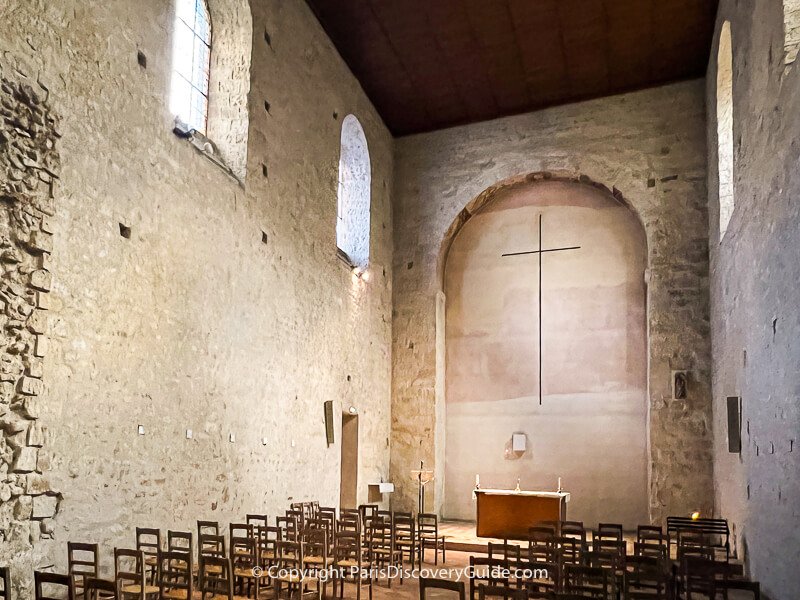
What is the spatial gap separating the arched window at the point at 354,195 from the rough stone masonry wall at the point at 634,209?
139 centimetres

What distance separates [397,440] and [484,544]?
3.40m

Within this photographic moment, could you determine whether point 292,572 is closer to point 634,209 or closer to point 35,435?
point 35,435

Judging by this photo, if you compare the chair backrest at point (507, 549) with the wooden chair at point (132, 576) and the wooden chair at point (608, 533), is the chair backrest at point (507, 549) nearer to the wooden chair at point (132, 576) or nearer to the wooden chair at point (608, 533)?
the wooden chair at point (608, 533)

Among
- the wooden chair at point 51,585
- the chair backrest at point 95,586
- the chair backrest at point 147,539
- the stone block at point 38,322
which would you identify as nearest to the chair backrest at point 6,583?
the wooden chair at point 51,585

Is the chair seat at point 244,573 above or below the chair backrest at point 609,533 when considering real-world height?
below

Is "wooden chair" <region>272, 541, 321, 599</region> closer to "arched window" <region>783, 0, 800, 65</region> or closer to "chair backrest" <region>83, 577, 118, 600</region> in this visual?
"chair backrest" <region>83, 577, 118, 600</region>

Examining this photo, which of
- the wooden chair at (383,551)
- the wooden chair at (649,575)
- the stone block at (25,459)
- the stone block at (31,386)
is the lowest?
the wooden chair at (383,551)

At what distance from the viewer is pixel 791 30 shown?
631cm

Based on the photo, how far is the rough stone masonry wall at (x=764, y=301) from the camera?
6215mm

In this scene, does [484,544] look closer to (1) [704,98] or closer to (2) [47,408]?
(2) [47,408]

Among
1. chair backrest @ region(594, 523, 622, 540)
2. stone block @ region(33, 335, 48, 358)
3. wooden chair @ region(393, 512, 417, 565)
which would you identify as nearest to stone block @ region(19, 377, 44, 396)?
stone block @ region(33, 335, 48, 358)

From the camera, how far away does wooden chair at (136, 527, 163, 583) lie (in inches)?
264

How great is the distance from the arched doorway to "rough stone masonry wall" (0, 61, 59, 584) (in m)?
9.10

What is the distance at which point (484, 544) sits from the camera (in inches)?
446
